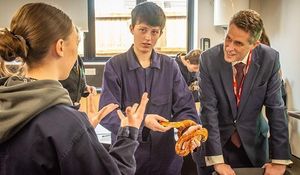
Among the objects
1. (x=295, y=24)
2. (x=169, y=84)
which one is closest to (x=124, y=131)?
(x=169, y=84)

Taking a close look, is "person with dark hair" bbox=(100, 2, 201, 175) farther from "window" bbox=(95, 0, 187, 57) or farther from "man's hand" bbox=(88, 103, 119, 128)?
"window" bbox=(95, 0, 187, 57)

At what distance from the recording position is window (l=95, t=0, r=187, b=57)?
4.86 metres

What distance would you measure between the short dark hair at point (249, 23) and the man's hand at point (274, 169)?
0.63 meters

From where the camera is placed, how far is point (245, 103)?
5.60ft

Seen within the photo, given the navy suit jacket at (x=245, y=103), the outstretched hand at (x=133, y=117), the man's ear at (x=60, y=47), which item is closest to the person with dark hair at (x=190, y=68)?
the navy suit jacket at (x=245, y=103)

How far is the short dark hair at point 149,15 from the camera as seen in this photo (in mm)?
1618

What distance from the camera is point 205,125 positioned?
1.71m

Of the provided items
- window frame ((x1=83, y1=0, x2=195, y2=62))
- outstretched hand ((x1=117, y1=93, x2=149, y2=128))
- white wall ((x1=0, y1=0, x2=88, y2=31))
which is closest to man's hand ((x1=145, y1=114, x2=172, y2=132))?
outstretched hand ((x1=117, y1=93, x2=149, y2=128))

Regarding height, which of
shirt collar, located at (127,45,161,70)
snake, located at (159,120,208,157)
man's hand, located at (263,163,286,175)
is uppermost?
shirt collar, located at (127,45,161,70)

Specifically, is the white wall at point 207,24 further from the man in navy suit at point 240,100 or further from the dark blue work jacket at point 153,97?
the dark blue work jacket at point 153,97

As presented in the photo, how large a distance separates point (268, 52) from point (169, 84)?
544 mm

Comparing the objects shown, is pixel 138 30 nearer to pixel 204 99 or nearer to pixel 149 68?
pixel 149 68

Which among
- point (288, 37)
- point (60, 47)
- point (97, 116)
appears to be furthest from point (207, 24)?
point (60, 47)

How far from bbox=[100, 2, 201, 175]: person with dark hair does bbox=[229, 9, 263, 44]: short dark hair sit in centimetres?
36
